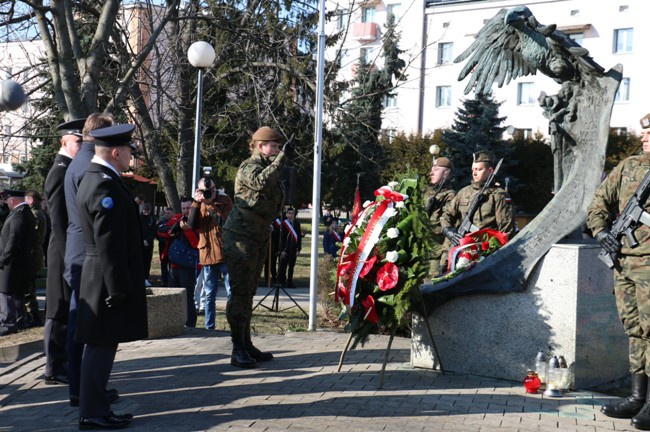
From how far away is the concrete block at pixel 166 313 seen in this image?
8.51m

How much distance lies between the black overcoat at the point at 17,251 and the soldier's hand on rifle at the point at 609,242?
7.21 meters

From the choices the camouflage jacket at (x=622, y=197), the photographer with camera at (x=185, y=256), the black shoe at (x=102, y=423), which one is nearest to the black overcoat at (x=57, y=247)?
the black shoe at (x=102, y=423)

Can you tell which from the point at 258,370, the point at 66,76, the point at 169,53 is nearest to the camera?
→ the point at 258,370

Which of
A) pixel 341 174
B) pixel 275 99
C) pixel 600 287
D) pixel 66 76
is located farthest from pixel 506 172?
pixel 600 287

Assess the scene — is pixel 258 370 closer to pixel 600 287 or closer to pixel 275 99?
pixel 600 287

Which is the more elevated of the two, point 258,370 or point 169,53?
point 169,53

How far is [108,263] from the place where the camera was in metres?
4.96

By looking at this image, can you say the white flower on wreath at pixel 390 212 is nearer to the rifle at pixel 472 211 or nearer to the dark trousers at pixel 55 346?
the rifle at pixel 472 211

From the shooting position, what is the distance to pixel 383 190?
6668 mm

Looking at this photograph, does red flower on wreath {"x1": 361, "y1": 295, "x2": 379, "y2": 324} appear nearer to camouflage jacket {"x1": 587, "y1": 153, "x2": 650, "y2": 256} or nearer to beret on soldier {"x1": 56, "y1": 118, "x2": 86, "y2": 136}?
camouflage jacket {"x1": 587, "y1": 153, "x2": 650, "y2": 256}

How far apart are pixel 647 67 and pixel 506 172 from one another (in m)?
13.2

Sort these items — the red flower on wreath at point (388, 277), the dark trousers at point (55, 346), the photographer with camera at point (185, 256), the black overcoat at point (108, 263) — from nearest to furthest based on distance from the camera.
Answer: the black overcoat at point (108, 263) < the red flower on wreath at point (388, 277) < the dark trousers at point (55, 346) < the photographer with camera at point (185, 256)

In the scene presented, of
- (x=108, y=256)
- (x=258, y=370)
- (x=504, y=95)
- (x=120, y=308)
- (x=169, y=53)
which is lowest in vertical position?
(x=258, y=370)

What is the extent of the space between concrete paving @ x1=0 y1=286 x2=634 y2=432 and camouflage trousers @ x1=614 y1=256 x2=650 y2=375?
48 centimetres
